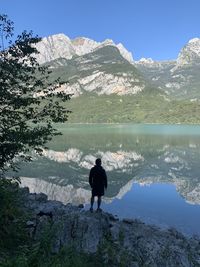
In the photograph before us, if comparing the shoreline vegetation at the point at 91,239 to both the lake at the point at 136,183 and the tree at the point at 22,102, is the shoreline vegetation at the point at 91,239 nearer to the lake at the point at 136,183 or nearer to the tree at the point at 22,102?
the tree at the point at 22,102

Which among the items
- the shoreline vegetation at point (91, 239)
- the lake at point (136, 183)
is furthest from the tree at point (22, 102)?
the lake at point (136, 183)

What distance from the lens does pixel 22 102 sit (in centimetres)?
2134

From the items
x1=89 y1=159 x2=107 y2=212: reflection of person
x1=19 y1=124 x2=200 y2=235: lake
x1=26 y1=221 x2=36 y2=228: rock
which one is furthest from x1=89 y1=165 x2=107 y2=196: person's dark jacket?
x1=19 y1=124 x2=200 y2=235: lake

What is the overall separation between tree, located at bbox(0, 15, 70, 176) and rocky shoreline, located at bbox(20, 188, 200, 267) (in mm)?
3513

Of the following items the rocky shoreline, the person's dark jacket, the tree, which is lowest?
the rocky shoreline

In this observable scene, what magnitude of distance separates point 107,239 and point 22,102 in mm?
8143

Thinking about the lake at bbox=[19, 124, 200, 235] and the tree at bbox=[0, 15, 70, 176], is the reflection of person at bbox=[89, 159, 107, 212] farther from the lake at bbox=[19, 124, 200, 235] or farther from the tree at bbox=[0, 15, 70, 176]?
the lake at bbox=[19, 124, 200, 235]

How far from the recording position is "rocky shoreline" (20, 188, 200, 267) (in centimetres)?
1898

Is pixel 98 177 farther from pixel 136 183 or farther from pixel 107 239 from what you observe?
pixel 136 183

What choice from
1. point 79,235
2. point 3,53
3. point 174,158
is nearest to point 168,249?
point 79,235

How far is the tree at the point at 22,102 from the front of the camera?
809 inches

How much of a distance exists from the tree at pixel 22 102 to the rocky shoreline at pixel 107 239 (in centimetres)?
351

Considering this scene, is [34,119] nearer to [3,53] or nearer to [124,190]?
[3,53]

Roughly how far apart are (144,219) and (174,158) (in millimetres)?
53760
